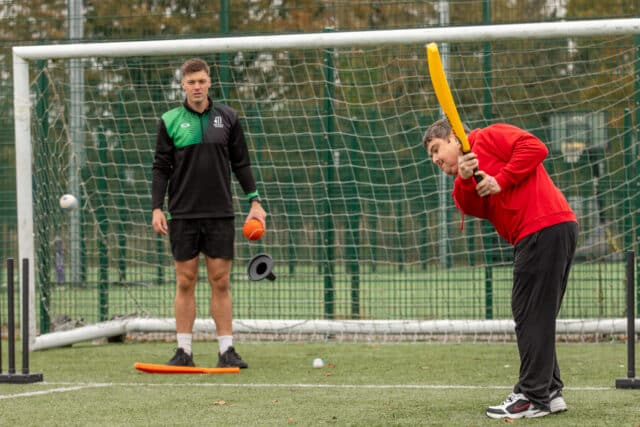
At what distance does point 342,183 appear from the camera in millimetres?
9344

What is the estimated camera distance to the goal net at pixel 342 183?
904 cm

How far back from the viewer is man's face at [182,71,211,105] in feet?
23.8

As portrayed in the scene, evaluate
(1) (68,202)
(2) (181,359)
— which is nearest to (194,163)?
(2) (181,359)

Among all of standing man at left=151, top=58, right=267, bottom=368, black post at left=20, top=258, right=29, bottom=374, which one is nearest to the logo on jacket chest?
standing man at left=151, top=58, right=267, bottom=368

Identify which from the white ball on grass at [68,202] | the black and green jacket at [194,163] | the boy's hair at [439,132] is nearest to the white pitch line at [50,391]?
the black and green jacket at [194,163]

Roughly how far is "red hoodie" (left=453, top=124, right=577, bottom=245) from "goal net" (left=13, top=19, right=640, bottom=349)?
3554 millimetres

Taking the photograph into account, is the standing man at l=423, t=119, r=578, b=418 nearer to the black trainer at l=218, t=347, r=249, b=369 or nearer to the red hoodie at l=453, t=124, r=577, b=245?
the red hoodie at l=453, t=124, r=577, b=245

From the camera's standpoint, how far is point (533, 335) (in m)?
5.16

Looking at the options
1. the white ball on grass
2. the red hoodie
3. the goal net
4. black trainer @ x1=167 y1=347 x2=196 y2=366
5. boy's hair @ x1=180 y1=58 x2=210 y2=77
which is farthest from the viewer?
the goal net

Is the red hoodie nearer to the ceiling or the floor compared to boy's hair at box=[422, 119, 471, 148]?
Result: nearer to the floor

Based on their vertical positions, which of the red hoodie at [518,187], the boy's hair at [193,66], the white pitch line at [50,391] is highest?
the boy's hair at [193,66]

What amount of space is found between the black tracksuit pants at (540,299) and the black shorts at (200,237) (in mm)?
2647

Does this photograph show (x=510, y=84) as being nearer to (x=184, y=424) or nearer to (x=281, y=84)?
(x=281, y=84)

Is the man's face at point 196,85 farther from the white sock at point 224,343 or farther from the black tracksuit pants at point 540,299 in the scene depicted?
the black tracksuit pants at point 540,299
